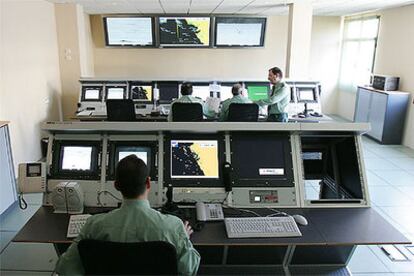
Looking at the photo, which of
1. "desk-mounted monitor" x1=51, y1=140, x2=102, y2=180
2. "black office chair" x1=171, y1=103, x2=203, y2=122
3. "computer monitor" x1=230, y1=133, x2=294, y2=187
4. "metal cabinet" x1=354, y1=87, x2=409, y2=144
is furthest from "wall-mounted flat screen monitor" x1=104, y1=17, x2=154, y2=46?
"computer monitor" x1=230, y1=133, x2=294, y2=187

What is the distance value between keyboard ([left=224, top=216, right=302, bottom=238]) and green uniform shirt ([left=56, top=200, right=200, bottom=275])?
43 cm

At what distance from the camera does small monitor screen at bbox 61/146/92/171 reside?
2225 millimetres

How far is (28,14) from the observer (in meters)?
5.13

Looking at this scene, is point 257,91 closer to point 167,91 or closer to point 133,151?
point 167,91

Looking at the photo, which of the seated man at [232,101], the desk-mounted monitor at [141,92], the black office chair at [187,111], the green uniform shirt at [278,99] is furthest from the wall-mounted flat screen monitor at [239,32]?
the black office chair at [187,111]

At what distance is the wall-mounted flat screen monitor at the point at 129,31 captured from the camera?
7305 mm

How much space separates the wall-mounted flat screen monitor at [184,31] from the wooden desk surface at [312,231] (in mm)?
5887

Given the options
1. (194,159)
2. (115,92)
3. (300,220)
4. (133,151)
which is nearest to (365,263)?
(300,220)

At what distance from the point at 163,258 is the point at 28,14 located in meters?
4.98

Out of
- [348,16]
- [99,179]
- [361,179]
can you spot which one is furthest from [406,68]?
[99,179]

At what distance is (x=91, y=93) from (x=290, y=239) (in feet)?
16.2

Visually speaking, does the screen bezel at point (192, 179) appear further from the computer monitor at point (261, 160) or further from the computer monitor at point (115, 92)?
the computer monitor at point (115, 92)

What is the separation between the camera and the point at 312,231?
1924 mm

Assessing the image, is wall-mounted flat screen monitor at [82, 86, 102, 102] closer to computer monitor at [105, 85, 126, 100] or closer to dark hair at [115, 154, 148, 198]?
computer monitor at [105, 85, 126, 100]
